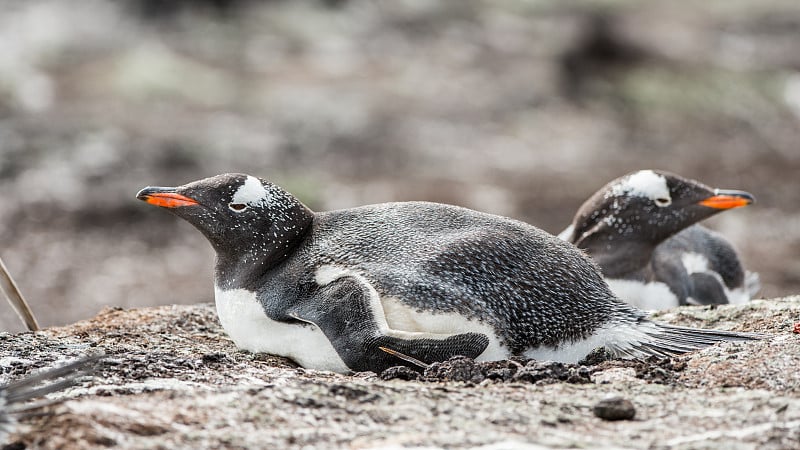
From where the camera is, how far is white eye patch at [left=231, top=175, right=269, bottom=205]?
4934mm

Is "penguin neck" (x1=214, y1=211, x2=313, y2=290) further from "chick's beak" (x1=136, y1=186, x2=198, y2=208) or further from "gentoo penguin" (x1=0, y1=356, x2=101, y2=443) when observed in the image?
"gentoo penguin" (x1=0, y1=356, x2=101, y2=443)

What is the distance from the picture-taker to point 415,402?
3.63 m

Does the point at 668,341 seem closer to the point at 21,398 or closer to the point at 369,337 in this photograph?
the point at 369,337

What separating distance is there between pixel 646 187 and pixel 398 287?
95.1 inches

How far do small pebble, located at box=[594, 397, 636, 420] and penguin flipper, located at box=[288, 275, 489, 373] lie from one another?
88 cm

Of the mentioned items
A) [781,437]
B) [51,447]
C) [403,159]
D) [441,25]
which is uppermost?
[441,25]

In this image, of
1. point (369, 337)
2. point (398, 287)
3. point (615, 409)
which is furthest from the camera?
point (398, 287)

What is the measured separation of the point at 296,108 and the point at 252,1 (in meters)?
5.93

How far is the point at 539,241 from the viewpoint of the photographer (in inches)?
187

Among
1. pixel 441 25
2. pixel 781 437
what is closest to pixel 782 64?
pixel 441 25

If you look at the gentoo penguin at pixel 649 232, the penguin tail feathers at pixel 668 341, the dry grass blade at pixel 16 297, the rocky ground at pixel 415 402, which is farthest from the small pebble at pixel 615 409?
the dry grass blade at pixel 16 297

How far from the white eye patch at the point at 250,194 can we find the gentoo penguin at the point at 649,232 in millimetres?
2217

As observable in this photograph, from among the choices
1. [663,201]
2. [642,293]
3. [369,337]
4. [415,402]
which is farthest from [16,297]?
[663,201]

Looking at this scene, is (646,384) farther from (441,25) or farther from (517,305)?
(441,25)
